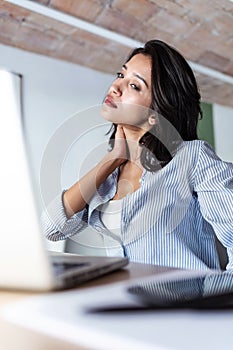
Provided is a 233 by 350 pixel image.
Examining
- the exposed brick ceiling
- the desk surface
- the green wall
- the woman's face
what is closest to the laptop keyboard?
the desk surface

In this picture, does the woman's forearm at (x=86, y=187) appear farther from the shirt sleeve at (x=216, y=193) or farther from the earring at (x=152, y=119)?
the shirt sleeve at (x=216, y=193)

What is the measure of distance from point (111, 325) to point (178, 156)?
1.02 meters

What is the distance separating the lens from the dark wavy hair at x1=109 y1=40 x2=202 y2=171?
1.49m

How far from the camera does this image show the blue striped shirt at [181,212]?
4.03 ft

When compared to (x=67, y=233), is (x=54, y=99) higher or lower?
lower

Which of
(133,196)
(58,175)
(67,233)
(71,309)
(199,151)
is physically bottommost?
(58,175)

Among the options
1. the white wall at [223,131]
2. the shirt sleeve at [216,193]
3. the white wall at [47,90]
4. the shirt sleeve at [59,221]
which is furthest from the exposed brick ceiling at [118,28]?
the shirt sleeve at [216,193]

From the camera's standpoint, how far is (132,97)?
1.51m

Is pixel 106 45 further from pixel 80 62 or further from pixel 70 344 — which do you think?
pixel 70 344

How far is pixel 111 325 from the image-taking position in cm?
34

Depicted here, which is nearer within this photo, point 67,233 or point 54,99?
point 67,233

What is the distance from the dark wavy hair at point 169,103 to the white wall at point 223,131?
325 centimetres

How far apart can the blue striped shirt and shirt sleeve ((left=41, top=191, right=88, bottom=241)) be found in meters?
0.19

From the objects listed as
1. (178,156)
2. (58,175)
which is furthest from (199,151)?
(58,175)
